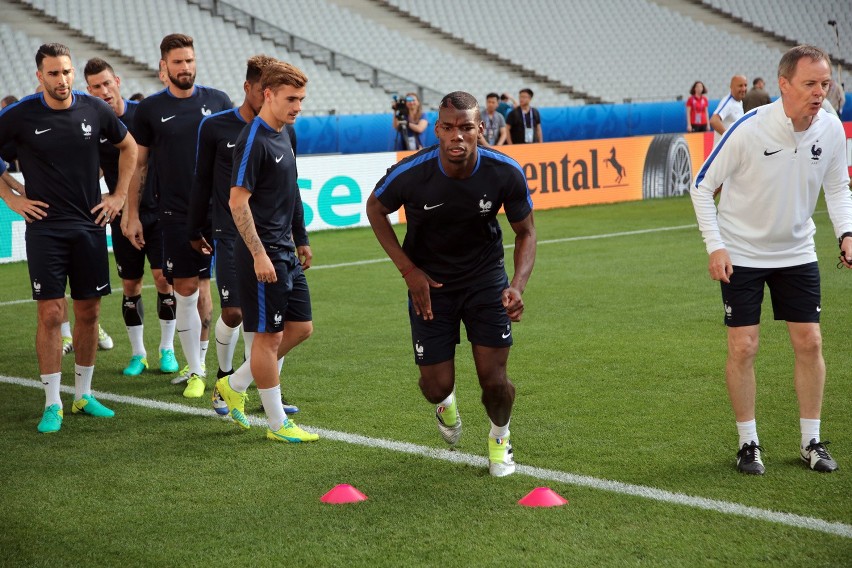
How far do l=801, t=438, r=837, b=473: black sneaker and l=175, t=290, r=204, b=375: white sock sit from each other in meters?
4.08

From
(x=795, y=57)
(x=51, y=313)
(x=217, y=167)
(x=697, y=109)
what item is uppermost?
(x=697, y=109)

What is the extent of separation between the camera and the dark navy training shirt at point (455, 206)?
4891 millimetres

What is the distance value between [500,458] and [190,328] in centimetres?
304

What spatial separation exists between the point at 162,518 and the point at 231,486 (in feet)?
1.65

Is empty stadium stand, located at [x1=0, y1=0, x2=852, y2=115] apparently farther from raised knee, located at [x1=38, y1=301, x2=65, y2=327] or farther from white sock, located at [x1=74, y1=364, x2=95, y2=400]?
raised knee, located at [x1=38, y1=301, x2=65, y2=327]

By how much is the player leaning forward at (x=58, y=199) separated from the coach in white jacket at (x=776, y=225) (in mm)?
3582

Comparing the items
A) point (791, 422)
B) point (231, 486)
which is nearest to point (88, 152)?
point (231, 486)

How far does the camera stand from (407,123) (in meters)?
20.9

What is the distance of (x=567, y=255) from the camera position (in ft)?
43.7

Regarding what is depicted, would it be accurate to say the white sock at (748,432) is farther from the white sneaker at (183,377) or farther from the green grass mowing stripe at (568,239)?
the green grass mowing stripe at (568,239)

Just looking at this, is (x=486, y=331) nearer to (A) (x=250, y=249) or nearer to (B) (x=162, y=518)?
(A) (x=250, y=249)

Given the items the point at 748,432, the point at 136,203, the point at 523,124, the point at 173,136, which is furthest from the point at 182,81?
the point at 523,124

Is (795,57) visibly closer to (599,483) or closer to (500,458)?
(599,483)

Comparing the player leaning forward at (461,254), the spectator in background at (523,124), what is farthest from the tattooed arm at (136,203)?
the spectator in background at (523,124)
